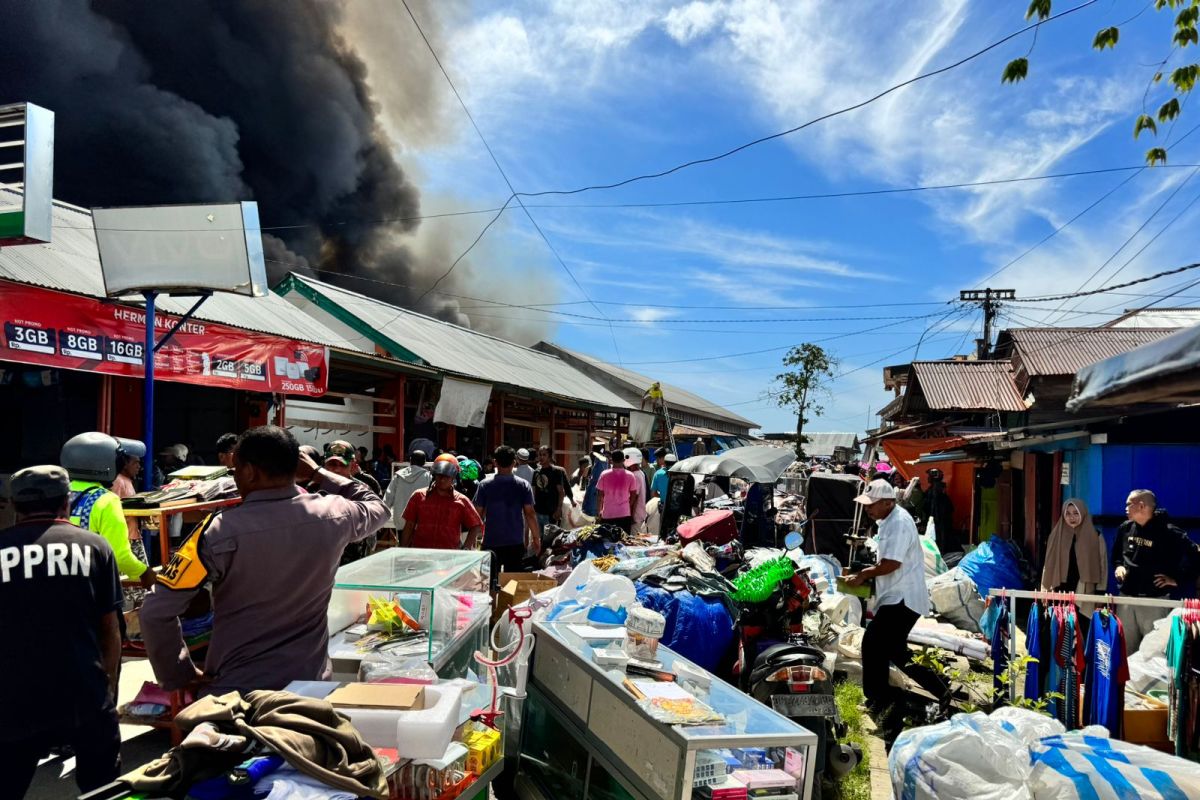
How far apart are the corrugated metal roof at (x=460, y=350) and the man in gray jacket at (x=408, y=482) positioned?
18.7ft

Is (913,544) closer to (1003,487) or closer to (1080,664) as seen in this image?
(1080,664)

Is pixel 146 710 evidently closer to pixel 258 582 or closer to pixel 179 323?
pixel 258 582

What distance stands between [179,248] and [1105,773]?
336 inches

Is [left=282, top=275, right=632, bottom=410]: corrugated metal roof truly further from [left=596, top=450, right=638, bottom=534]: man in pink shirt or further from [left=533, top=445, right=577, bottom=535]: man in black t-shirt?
[left=596, top=450, right=638, bottom=534]: man in pink shirt

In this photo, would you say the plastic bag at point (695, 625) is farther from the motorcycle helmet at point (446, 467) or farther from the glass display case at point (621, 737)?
the motorcycle helmet at point (446, 467)

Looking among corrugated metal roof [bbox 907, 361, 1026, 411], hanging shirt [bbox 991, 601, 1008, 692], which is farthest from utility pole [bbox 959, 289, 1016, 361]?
hanging shirt [bbox 991, 601, 1008, 692]

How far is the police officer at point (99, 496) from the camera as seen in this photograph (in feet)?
12.6

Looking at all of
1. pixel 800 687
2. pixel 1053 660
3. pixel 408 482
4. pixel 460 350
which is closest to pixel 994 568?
pixel 1053 660

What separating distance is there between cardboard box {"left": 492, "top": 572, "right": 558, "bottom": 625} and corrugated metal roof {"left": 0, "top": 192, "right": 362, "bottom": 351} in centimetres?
539

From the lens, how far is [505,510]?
7.24 metres

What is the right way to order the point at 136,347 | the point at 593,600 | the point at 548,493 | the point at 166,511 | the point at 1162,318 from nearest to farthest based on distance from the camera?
the point at 593,600 < the point at 166,511 < the point at 136,347 < the point at 548,493 < the point at 1162,318

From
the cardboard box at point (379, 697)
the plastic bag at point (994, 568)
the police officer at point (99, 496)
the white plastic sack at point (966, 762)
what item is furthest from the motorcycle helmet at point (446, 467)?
the plastic bag at point (994, 568)

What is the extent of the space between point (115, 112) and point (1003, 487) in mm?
25143

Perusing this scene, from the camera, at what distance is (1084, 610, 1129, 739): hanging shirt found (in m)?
4.38
